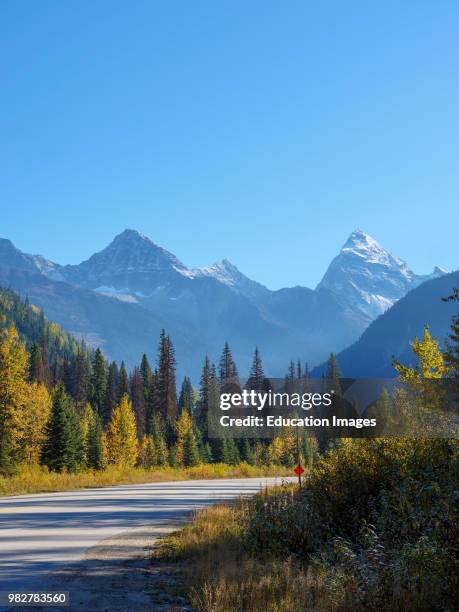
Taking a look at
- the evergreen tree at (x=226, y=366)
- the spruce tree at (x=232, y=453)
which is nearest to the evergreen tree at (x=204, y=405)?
the evergreen tree at (x=226, y=366)

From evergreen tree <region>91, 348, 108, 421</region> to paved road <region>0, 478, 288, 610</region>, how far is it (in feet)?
249

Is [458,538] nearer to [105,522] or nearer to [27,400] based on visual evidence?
[105,522]

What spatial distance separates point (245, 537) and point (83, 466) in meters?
44.0

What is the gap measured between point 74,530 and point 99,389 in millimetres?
90067

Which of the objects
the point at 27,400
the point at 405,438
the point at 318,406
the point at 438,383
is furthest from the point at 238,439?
the point at 405,438

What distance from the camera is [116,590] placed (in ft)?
25.7

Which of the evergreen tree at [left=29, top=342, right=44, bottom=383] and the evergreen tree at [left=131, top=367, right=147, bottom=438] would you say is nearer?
the evergreen tree at [left=131, top=367, right=147, bottom=438]

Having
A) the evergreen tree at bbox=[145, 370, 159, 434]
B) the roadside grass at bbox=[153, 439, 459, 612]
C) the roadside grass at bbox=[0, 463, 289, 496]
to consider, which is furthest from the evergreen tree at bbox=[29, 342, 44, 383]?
the roadside grass at bbox=[153, 439, 459, 612]

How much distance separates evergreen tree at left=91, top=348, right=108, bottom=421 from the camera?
316 ft

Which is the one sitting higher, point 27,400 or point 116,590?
point 27,400

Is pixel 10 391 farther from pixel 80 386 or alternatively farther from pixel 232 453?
pixel 80 386

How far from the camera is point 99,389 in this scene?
331 feet

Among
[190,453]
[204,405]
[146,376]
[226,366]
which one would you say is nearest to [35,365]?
[146,376]

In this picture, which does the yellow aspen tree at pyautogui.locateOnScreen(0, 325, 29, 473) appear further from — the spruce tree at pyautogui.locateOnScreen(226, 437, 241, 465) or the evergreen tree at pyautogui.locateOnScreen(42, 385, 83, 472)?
the spruce tree at pyautogui.locateOnScreen(226, 437, 241, 465)
